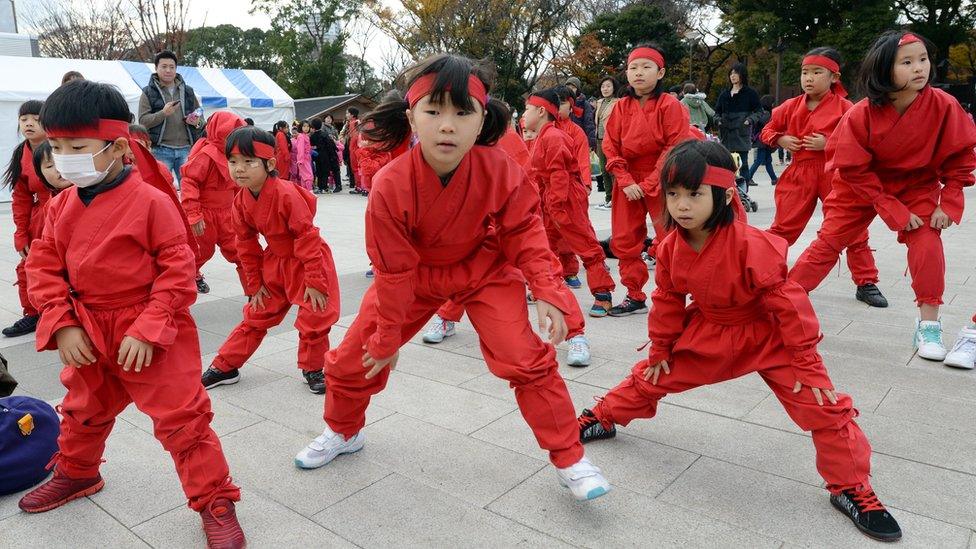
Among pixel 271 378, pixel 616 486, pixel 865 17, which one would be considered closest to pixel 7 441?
pixel 271 378

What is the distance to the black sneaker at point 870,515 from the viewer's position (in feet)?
7.10

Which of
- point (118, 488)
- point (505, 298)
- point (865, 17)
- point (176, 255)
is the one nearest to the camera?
point (176, 255)

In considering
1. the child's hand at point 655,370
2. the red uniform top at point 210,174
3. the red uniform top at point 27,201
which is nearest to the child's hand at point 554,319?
the child's hand at point 655,370

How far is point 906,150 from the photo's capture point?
12.6ft

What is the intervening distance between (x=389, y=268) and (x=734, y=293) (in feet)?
3.88

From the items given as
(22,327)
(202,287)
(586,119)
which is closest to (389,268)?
(22,327)

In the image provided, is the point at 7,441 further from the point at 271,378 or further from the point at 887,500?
the point at 887,500

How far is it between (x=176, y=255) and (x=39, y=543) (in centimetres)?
103

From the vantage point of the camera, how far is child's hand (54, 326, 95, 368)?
7.25 ft

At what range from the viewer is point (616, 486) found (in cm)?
258

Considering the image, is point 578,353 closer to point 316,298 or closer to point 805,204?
point 316,298

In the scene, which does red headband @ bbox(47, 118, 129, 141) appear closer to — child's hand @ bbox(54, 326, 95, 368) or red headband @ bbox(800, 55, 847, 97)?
child's hand @ bbox(54, 326, 95, 368)

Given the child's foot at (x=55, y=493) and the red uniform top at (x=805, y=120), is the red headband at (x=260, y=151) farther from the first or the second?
the red uniform top at (x=805, y=120)

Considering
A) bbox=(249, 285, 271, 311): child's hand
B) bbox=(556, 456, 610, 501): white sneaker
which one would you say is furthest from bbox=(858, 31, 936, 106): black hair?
bbox=(249, 285, 271, 311): child's hand
